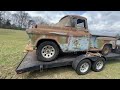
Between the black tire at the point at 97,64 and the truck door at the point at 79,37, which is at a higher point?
the truck door at the point at 79,37

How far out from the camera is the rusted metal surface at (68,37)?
5203 mm

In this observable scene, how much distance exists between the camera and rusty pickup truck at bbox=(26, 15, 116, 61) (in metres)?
5.22

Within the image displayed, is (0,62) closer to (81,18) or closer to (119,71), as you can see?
(81,18)

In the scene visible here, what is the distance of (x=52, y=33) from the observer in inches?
210

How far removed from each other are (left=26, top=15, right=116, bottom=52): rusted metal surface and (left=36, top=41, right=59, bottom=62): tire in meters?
0.20

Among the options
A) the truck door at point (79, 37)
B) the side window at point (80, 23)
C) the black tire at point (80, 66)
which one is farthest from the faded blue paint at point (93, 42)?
the black tire at point (80, 66)

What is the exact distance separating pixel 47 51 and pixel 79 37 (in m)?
1.64

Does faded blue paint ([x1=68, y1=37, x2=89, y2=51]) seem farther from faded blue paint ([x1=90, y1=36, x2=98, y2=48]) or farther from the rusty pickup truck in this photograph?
faded blue paint ([x1=90, y1=36, x2=98, y2=48])

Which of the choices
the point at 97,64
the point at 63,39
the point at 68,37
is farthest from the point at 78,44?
the point at 97,64

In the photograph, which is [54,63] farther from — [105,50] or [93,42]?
[105,50]

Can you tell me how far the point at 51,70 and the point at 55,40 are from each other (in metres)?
1.61

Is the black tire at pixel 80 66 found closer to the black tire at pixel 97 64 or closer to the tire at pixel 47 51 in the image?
the black tire at pixel 97 64

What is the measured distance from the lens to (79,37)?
595 centimetres
